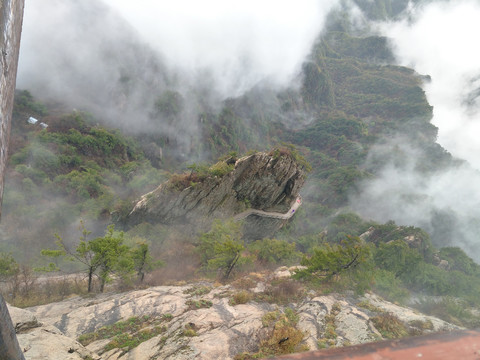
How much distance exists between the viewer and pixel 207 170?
3256 cm

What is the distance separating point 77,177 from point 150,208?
17897mm

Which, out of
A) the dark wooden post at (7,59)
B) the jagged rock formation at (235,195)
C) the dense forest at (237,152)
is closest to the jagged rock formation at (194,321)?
the dense forest at (237,152)

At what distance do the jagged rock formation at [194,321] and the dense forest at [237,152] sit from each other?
2.74 metres

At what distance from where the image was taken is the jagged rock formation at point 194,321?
26.2 feet

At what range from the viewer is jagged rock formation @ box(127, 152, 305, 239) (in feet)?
101

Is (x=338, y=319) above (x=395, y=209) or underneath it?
underneath

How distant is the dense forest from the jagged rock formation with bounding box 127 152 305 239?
2165 mm

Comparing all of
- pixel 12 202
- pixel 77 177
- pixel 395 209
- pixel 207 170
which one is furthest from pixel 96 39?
pixel 395 209

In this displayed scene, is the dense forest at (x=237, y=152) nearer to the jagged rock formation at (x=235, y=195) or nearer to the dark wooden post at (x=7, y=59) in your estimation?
the jagged rock formation at (x=235, y=195)

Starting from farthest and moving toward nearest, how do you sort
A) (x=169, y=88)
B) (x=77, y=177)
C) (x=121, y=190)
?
(x=169, y=88) < (x=121, y=190) < (x=77, y=177)

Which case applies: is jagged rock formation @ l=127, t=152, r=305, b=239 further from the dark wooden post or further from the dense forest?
the dark wooden post

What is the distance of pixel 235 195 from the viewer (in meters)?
36.3

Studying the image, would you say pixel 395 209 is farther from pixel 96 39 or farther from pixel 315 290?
pixel 96 39

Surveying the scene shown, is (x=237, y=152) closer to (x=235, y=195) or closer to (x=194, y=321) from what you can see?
(x=235, y=195)
